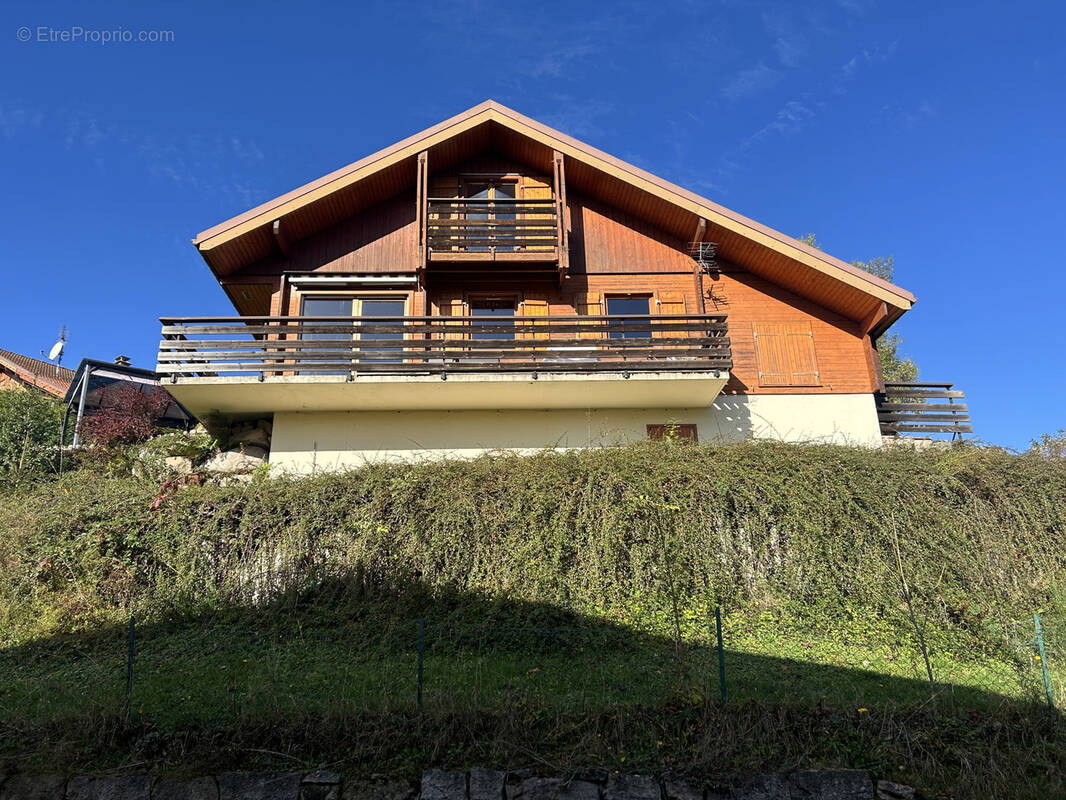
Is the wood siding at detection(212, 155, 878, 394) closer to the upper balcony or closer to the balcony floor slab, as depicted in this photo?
the upper balcony

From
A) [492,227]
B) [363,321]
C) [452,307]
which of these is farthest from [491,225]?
[363,321]

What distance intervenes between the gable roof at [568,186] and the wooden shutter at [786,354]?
1092mm

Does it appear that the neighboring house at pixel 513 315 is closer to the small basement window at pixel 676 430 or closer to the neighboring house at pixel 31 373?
the small basement window at pixel 676 430

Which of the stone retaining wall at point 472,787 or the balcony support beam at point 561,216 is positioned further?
the balcony support beam at point 561,216

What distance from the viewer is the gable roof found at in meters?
14.7

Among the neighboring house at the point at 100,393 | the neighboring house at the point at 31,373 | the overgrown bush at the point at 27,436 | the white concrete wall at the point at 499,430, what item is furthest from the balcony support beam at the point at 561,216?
the neighboring house at the point at 31,373

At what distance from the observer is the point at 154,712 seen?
674cm

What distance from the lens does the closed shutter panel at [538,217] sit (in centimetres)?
1536

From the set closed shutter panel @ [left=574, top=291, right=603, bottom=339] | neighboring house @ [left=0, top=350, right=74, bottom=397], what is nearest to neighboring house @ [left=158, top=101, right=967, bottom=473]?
closed shutter panel @ [left=574, top=291, right=603, bottom=339]

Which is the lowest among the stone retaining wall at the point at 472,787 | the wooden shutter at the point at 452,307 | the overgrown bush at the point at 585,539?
the stone retaining wall at the point at 472,787

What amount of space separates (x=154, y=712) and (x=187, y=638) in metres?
2.43

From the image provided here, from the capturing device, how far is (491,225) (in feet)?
50.2

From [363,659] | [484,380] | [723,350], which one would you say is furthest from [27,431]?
[723,350]

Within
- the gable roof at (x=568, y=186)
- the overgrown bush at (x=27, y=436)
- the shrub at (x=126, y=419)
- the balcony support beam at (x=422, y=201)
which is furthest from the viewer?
the shrub at (x=126, y=419)
